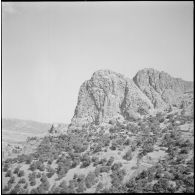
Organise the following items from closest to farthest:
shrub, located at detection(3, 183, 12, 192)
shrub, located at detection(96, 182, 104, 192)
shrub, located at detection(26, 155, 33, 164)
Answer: shrub, located at detection(96, 182, 104, 192) → shrub, located at detection(3, 183, 12, 192) → shrub, located at detection(26, 155, 33, 164)

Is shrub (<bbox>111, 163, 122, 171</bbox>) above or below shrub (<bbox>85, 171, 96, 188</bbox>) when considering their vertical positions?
above

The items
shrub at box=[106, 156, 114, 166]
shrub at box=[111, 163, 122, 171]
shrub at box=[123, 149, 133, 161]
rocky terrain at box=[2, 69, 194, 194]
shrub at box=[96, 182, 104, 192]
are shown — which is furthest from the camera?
shrub at box=[123, 149, 133, 161]

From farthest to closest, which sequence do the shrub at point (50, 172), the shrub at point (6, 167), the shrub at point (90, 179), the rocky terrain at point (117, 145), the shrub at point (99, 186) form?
the shrub at point (6, 167), the shrub at point (50, 172), the shrub at point (90, 179), the rocky terrain at point (117, 145), the shrub at point (99, 186)

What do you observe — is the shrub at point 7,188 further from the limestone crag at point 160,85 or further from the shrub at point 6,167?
the limestone crag at point 160,85

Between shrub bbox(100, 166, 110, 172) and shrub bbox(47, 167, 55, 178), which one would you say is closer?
shrub bbox(100, 166, 110, 172)

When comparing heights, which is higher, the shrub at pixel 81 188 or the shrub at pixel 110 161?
the shrub at pixel 110 161

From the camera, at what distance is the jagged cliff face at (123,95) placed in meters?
36.6

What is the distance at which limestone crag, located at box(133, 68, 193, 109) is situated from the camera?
132 feet

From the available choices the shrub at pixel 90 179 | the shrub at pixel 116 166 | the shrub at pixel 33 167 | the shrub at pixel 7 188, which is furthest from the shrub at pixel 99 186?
the shrub at pixel 7 188

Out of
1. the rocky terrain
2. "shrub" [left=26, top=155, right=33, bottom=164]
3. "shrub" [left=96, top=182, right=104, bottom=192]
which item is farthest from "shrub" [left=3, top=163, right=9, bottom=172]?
"shrub" [left=96, top=182, right=104, bottom=192]

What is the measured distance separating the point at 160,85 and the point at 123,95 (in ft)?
23.8

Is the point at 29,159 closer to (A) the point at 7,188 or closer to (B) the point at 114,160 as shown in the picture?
(A) the point at 7,188

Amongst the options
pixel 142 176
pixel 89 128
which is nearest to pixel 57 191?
pixel 142 176

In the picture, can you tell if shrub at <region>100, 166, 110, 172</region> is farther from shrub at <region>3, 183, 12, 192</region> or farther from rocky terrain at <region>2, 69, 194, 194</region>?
shrub at <region>3, 183, 12, 192</region>
